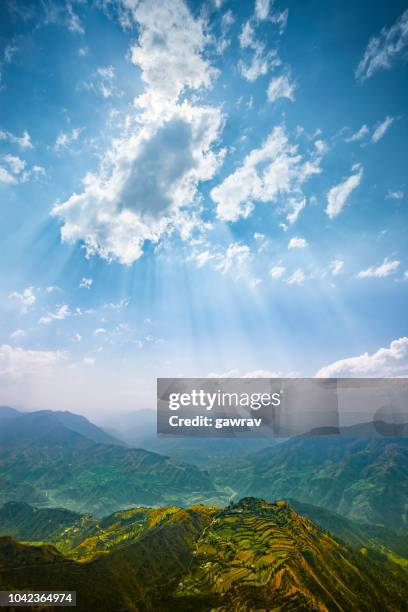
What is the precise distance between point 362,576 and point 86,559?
146 m

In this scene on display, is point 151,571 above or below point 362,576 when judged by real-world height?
above

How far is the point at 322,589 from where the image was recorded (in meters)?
138

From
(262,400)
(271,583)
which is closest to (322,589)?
(271,583)

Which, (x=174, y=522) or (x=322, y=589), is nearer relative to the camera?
(x=322, y=589)

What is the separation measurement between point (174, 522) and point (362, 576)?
105377 millimetres

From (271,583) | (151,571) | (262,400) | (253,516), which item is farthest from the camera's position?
(253,516)

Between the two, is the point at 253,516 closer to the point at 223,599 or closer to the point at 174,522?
the point at 174,522

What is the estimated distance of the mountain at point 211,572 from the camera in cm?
11825

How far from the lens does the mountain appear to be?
118 metres

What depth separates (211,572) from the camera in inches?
5458

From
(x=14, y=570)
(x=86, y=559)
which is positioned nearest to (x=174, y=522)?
(x=86, y=559)

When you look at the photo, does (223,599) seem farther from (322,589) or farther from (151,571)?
(322,589)

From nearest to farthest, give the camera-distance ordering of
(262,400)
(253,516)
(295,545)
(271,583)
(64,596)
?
1. (262,400)
2. (64,596)
3. (271,583)
4. (295,545)
5. (253,516)

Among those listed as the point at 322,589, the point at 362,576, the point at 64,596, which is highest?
the point at 64,596
